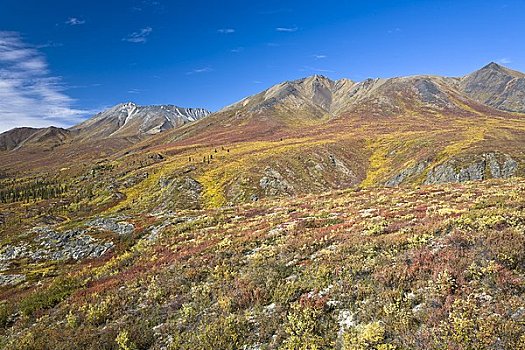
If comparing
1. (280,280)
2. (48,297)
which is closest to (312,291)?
(280,280)

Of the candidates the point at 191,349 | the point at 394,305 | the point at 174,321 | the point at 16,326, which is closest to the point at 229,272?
the point at 174,321

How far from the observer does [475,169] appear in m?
75.6

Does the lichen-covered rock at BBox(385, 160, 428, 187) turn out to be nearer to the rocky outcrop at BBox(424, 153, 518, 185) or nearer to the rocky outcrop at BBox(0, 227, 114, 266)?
the rocky outcrop at BBox(424, 153, 518, 185)

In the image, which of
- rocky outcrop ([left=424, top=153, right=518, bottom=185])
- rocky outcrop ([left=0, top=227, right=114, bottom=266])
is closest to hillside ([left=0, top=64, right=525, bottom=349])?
rocky outcrop ([left=0, top=227, right=114, bottom=266])

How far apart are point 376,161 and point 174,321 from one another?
10730cm

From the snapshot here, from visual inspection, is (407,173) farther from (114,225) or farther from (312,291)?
(312,291)

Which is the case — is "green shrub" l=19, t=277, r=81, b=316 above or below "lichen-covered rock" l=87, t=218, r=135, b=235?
below

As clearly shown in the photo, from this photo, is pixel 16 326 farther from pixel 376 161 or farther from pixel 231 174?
pixel 376 161

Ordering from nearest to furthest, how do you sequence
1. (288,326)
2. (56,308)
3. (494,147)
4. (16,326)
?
(288,326) → (16,326) → (56,308) → (494,147)

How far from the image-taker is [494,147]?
279 feet

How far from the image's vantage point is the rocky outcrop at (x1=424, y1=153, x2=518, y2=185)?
72875 mm

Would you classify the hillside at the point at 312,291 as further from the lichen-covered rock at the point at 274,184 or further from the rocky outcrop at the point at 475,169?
the lichen-covered rock at the point at 274,184

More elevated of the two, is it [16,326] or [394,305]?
[394,305]

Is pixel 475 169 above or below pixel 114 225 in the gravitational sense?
below
